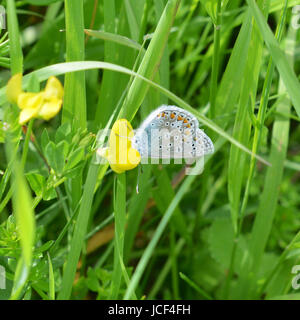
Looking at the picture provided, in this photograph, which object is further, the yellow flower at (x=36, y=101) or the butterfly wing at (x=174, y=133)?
the butterfly wing at (x=174, y=133)

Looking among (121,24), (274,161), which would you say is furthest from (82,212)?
(274,161)

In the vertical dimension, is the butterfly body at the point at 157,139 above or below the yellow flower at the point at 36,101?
below

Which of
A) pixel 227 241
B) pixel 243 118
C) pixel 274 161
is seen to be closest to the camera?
pixel 243 118

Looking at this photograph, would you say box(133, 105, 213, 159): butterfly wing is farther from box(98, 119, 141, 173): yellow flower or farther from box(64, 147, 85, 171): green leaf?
box(64, 147, 85, 171): green leaf

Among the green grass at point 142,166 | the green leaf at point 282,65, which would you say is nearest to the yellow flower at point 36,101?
the green grass at point 142,166

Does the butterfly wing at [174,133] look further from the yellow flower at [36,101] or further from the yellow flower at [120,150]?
the yellow flower at [36,101]
